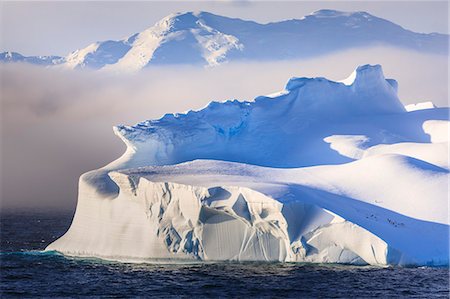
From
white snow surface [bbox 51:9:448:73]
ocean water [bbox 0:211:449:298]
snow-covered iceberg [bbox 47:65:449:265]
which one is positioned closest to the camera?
ocean water [bbox 0:211:449:298]

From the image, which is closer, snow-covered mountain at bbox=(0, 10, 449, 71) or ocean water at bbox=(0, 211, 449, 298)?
ocean water at bbox=(0, 211, 449, 298)

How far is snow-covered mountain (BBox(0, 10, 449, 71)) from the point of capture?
80.2 m

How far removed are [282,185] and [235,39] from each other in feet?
122

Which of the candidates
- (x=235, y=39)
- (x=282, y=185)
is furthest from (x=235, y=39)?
(x=282, y=185)

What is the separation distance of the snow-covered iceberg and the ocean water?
3.83 feet

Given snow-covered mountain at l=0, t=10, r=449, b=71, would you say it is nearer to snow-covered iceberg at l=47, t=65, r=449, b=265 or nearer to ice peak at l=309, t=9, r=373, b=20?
ice peak at l=309, t=9, r=373, b=20

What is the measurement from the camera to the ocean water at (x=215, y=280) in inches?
1510

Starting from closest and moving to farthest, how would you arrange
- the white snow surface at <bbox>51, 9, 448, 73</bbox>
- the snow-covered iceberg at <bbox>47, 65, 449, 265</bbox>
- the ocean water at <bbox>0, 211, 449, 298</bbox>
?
the ocean water at <bbox>0, 211, 449, 298</bbox> → the snow-covered iceberg at <bbox>47, 65, 449, 265</bbox> → the white snow surface at <bbox>51, 9, 448, 73</bbox>

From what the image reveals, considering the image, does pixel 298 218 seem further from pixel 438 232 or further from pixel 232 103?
pixel 232 103

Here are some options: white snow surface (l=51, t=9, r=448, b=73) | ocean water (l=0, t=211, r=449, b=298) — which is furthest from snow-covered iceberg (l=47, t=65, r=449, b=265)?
white snow surface (l=51, t=9, r=448, b=73)

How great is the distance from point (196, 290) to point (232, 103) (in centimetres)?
1889

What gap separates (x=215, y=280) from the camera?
41.0 m

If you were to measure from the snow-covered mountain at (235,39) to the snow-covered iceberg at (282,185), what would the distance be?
21.8 meters

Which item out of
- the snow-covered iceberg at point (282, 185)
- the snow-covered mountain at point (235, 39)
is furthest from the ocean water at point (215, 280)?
the snow-covered mountain at point (235, 39)
